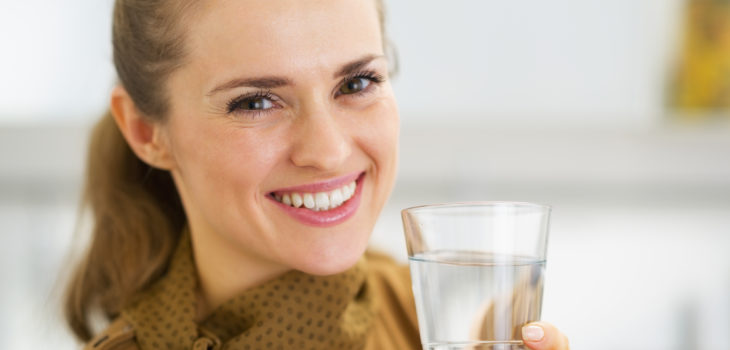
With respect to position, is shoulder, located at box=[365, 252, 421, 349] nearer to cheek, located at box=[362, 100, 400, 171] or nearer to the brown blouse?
the brown blouse

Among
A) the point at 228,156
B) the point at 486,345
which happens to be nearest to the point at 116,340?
the point at 228,156

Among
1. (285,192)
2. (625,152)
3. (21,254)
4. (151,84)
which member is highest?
(151,84)

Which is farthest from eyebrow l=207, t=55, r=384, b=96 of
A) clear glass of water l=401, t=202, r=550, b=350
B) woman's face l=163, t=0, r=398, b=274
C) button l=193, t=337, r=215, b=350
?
button l=193, t=337, r=215, b=350

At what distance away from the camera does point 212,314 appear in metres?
1.18

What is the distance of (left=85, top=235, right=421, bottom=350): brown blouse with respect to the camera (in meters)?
1.13

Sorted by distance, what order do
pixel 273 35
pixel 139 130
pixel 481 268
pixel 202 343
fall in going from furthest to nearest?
1. pixel 139 130
2. pixel 202 343
3. pixel 273 35
4. pixel 481 268

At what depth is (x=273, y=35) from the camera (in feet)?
3.22

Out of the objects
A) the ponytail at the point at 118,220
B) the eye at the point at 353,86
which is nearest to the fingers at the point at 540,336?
the eye at the point at 353,86

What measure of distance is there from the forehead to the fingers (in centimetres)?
44

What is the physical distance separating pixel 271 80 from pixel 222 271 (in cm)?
39

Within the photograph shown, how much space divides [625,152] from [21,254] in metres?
1.80

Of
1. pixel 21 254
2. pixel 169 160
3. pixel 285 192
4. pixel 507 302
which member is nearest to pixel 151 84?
pixel 169 160

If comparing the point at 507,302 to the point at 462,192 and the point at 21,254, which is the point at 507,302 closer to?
the point at 462,192

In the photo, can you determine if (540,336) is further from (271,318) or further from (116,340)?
(116,340)
